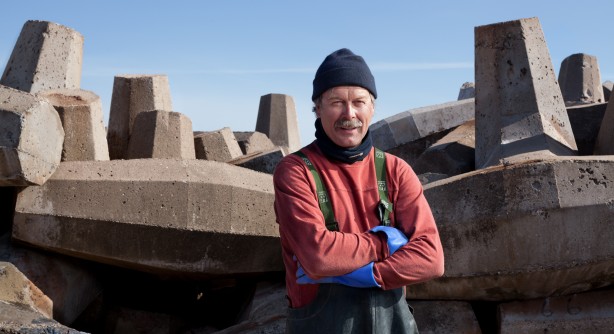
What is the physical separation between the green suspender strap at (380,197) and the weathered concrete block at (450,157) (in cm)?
387

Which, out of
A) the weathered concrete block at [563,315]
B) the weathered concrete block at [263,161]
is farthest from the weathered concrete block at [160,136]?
the weathered concrete block at [563,315]

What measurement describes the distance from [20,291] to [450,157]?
11.9ft

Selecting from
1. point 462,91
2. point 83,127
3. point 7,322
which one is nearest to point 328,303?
point 7,322

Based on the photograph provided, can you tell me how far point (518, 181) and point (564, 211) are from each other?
298 mm

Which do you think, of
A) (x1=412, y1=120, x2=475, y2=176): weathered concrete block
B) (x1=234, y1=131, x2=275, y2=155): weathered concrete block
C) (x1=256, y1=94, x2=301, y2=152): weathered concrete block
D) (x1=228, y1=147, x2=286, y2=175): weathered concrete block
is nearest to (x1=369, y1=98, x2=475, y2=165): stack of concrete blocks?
(x1=412, y1=120, x2=475, y2=176): weathered concrete block

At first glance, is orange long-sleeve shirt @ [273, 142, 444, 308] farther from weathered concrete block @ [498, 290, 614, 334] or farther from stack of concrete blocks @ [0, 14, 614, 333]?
weathered concrete block @ [498, 290, 614, 334]

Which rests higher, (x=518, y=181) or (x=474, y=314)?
(x=518, y=181)

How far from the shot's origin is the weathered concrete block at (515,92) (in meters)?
5.80

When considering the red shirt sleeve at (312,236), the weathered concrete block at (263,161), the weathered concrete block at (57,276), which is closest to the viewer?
the red shirt sleeve at (312,236)

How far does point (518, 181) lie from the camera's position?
4246 millimetres

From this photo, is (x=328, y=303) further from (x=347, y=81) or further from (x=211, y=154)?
(x=211, y=154)

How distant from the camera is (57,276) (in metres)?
4.75

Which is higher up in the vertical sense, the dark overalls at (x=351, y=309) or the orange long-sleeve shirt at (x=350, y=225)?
the orange long-sleeve shirt at (x=350, y=225)

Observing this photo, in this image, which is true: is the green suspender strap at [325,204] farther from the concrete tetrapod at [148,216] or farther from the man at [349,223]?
the concrete tetrapod at [148,216]
